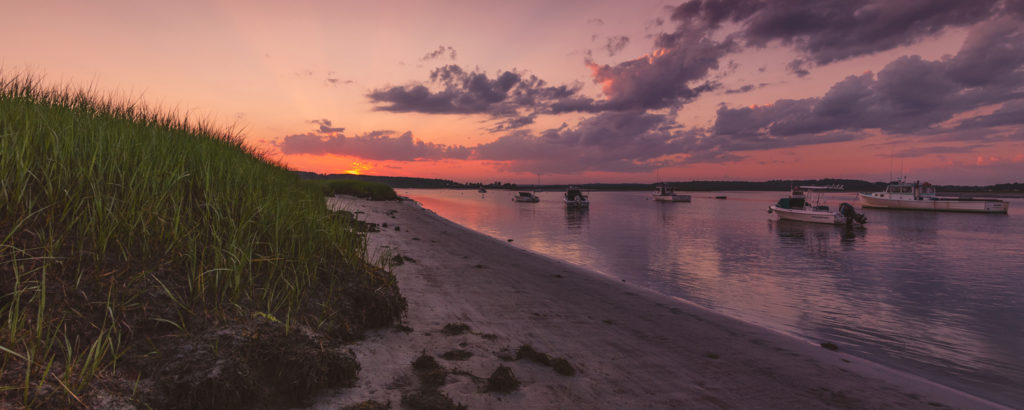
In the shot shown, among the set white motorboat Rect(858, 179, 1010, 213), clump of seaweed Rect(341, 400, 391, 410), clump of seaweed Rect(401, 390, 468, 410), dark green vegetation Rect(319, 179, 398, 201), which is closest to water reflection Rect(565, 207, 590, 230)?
dark green vegetation Rect(319, 179, 398, 201)

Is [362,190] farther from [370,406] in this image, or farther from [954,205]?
[954,205]

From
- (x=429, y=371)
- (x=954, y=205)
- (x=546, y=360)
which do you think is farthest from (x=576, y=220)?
(x=954, y=205)

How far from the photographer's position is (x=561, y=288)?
35.9 feet

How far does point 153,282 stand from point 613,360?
550cm

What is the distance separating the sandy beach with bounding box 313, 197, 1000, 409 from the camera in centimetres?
455

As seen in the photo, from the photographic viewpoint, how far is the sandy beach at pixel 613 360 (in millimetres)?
4547

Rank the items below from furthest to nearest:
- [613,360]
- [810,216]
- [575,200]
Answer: [575,200] < [810,216] < [613,360]

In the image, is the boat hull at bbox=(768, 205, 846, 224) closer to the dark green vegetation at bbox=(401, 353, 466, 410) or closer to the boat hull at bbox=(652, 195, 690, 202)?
the dark green vegetation at bbox=(401, 353, 466, 410)

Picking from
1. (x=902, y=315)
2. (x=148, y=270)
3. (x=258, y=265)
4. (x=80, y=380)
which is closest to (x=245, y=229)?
(x=258, y=265)

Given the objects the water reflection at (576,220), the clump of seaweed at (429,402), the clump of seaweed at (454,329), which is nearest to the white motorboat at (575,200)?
the water reflection at (576,220)

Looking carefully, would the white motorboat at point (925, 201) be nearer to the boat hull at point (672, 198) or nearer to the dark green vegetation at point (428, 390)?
the boat hull at point (672, 198)

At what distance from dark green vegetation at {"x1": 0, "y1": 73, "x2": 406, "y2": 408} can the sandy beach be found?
0.70 metres

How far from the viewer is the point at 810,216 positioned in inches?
1734

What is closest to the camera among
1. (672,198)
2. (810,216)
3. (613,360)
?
(613,360)
